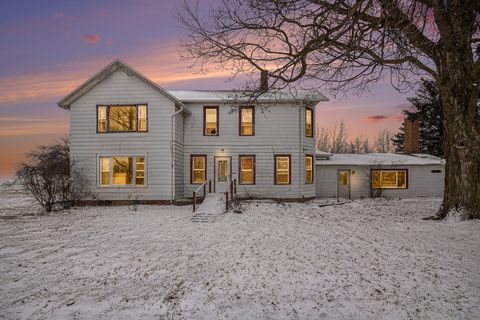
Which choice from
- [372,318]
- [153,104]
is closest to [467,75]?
[372,318]

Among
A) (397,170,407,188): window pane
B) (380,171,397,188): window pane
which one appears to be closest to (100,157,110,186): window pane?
(380,171,397,188): window pane

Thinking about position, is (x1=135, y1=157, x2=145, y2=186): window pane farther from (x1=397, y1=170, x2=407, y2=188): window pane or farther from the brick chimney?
the brick chimney

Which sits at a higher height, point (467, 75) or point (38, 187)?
point (467, 75)

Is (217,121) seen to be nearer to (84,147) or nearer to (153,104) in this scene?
(153,104)

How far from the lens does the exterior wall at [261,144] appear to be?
21234 millimetres

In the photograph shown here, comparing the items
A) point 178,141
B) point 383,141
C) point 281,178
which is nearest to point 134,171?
point 178,141

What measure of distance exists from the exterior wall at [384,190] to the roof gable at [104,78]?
40.5 ft

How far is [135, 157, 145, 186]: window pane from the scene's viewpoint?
63.5ft

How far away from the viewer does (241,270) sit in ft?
23.6

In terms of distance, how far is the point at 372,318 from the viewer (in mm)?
5086

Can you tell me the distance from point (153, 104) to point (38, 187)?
7.01m

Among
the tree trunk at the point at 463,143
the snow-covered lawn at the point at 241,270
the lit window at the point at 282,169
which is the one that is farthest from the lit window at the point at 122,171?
the tree trunk at the point at 463,143

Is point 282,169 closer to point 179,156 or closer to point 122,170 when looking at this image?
point 179,156

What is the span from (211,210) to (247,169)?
7.02 m
